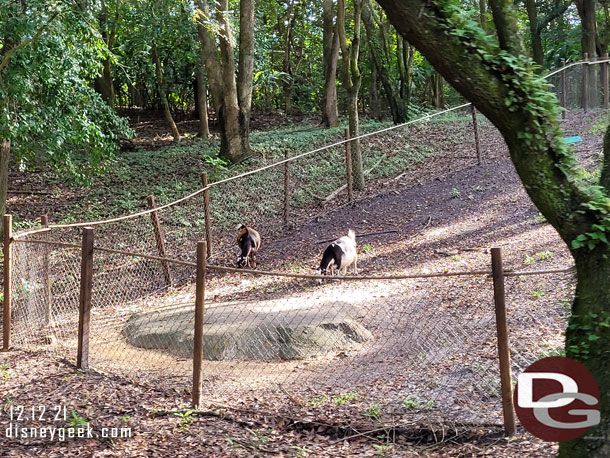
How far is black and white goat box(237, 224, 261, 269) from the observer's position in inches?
445

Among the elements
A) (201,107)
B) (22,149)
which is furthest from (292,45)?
(22,149)

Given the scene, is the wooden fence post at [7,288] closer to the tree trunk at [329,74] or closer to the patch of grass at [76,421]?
the patch of grass at [76,421]

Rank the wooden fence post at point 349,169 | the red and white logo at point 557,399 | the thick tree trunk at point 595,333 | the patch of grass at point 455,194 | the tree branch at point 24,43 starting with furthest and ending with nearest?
the wooden fence post at point 349,169 → the patch of grass at point 455,194 → the tree branch at point 24,43 → the red and white logo at point 557,399 → the thick tree trunk at point 595,333

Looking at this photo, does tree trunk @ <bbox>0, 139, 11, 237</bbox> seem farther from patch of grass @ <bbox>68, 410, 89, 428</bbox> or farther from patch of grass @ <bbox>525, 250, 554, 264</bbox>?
patch of grass @ <bbox>525, 250, 554, 264</bbox>

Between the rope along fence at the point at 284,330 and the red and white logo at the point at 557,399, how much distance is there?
0.21 metres

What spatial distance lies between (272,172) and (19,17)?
672 cm

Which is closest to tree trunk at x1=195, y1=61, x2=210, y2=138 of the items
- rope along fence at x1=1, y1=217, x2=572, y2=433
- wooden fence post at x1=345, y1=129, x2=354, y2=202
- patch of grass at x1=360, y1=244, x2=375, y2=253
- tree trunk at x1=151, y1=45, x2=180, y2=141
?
tree trunk at x1=151, y1=45, x2=180, y2=141

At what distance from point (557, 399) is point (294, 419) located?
214 cm

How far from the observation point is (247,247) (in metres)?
11.4

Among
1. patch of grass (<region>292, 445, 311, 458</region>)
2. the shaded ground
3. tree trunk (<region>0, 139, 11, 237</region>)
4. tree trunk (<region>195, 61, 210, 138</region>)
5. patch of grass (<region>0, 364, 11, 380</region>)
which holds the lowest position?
patch of grass (<region>292, 445, 311, 458</region>)

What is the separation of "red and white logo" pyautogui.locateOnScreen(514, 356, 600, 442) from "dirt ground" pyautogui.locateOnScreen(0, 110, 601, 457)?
20 centimetres

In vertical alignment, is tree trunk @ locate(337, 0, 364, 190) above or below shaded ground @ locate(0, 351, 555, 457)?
above

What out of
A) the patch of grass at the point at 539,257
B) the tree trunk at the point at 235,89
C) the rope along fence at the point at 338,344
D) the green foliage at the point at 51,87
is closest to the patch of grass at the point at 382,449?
the rope along fence at the point at 338,344

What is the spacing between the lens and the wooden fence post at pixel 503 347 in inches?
185
